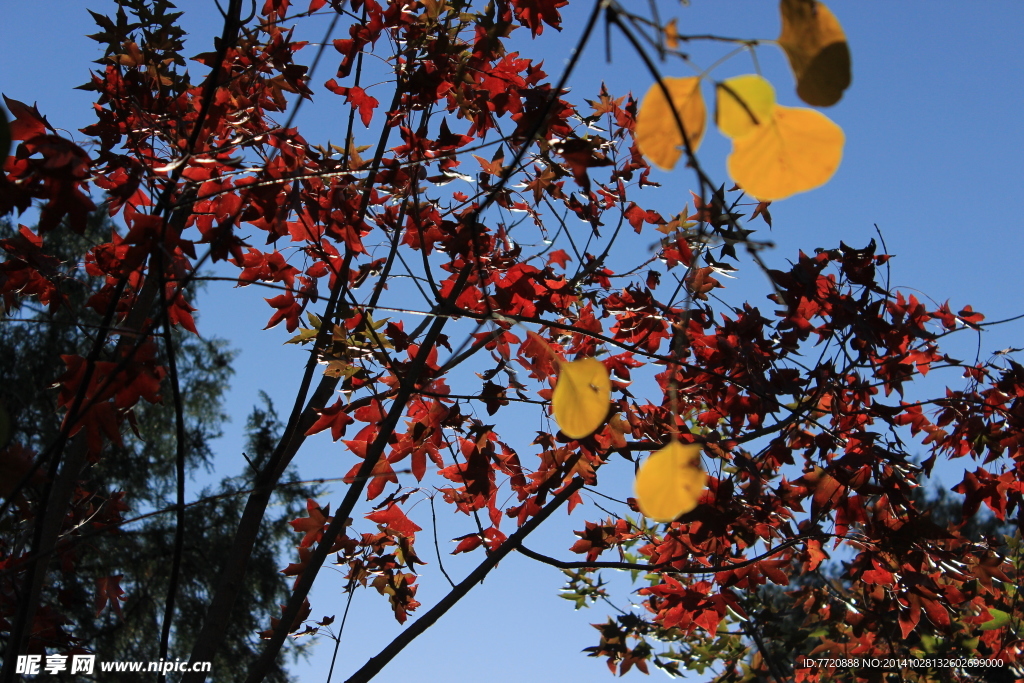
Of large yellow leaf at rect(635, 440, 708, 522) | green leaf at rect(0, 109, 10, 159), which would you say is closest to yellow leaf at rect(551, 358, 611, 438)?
large yellow leaf at rect(635, 440, 708, 522)

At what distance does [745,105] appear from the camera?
0.66 metres

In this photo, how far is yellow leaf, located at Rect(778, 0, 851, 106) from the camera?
2.08 feet

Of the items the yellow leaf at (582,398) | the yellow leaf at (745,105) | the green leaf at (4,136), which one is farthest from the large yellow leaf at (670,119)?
the green leaf at (4,136)

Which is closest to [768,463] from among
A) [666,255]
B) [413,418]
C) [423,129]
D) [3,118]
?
[666,255]

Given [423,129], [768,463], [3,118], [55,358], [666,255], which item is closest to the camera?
[3,118]

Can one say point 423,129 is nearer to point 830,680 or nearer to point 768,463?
point 768,463

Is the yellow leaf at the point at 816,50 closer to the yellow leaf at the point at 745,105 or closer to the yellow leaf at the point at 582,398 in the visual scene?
the yellow leaf at the point at 745,105

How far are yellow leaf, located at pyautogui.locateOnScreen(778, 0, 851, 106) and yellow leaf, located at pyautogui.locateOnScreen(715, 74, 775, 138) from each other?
0.09 feet

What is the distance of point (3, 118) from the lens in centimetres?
55

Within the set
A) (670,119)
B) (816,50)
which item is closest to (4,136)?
(670,119)

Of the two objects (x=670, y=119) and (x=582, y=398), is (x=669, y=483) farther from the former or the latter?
(x=670, y=119)

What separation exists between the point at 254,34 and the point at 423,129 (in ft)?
1.78

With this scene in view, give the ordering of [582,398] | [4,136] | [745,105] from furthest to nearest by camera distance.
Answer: [582,398]
[745,105]
[4,136]

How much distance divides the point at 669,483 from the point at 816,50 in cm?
41
